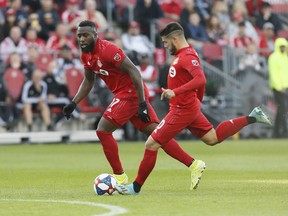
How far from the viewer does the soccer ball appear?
44.5 ft

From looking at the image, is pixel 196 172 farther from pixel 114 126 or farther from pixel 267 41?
pixel 267 41

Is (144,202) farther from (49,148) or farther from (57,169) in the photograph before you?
(49,148)

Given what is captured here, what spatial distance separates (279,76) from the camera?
29453mm

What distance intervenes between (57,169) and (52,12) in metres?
11.3

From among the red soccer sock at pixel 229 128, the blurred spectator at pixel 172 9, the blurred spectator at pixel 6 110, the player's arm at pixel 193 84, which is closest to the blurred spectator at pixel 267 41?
the blurred spectator at pixel 172 9

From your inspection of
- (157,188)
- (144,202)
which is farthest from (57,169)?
(144,202)

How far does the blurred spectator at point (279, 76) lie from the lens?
2928 cm

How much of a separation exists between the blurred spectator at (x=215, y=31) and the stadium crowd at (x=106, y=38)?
30 millimetres

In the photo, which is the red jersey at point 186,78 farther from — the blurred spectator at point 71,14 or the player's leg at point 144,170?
the blurred spectator at point 71,14

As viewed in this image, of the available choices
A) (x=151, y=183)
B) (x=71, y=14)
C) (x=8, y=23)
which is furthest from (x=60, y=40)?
(x=151, y=183)

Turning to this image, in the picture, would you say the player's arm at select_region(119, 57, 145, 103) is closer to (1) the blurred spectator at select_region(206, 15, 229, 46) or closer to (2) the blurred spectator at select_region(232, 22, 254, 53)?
(2) the blurred spectator at select_region(232, 22, 254, 53)

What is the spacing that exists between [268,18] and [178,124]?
19.2 metres

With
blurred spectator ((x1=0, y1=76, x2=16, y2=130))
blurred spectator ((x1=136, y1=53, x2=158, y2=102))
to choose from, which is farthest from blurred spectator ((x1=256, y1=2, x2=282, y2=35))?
blurred spectator ((x1=0, y1=76, x2=16, y2=130))

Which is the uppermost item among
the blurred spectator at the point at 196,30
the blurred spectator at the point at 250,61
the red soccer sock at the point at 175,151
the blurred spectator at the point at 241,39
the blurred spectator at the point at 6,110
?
the red soccer sock at the point at 175,151
